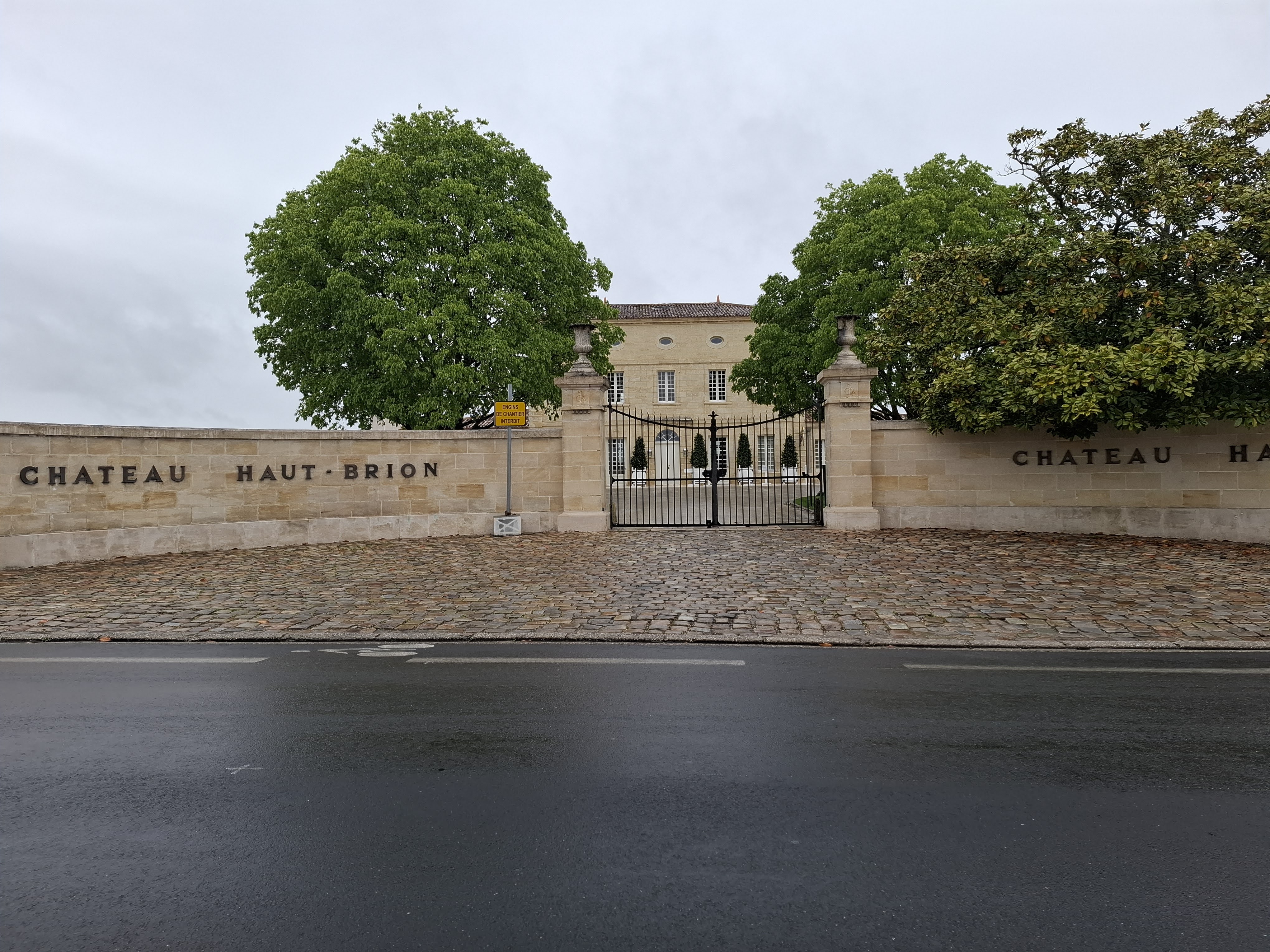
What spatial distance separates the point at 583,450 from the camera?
1489 centimetres

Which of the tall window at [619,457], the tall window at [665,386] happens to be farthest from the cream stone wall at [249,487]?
the tall window at [665,386]

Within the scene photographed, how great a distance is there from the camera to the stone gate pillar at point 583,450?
48.9 feet

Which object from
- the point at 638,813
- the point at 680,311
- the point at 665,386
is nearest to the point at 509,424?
the point at 638,813

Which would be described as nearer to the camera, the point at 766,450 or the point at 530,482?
the point at 530,482

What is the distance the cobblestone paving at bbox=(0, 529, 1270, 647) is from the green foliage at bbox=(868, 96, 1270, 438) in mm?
2445

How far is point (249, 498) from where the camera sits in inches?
526

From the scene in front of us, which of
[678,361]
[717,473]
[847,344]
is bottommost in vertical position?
[717,473]

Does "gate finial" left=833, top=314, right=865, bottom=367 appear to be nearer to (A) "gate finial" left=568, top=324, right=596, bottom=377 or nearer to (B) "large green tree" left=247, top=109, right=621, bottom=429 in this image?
(A) "gate finial" left=568, top=324, right=596, bottom=377

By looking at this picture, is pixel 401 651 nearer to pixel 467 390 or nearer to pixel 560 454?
pixel 560 454

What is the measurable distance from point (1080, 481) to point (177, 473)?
16454 mm

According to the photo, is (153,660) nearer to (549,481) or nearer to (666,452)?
(549,481)

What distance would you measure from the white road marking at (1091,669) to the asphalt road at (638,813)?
0.14 meters

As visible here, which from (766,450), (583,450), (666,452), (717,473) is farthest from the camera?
(666,452)

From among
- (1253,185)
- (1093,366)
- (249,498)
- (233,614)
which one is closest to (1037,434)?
(1093,366)
